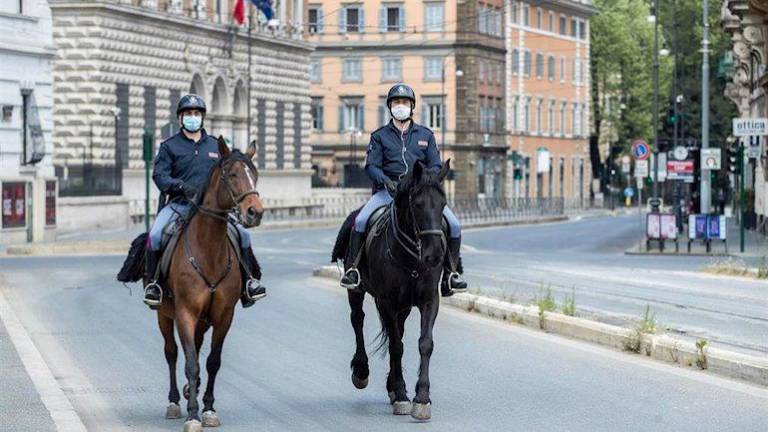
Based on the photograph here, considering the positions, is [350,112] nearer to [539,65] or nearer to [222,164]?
[539,65]

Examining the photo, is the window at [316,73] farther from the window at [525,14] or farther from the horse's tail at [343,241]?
the horse's tail at [343,241]

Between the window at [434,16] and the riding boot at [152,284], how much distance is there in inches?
4325

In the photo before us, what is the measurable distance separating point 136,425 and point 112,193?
52.1m

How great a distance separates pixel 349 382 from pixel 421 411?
2.90 meters

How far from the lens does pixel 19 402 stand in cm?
1577

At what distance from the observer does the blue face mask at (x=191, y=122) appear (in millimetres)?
15672

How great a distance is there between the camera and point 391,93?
16.2 metres

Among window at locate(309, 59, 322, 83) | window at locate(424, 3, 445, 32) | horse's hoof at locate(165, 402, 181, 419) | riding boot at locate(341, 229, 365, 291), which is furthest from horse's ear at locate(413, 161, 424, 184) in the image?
window at locate(309, 59, 322, 83)

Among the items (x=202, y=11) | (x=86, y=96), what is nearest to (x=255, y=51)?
(x=202, y=11)

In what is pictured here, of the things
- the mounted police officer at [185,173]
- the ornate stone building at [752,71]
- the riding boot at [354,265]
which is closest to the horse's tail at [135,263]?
the mounted police officer at [185,173]

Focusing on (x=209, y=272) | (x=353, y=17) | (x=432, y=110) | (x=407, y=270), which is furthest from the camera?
(x=432, y=110)

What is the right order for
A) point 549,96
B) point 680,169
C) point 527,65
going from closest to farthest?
point 680,169 → point 527,65 → point 549,96

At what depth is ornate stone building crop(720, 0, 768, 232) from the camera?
6481 cm

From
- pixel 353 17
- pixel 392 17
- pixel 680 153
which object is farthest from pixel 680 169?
pixel 353 17
